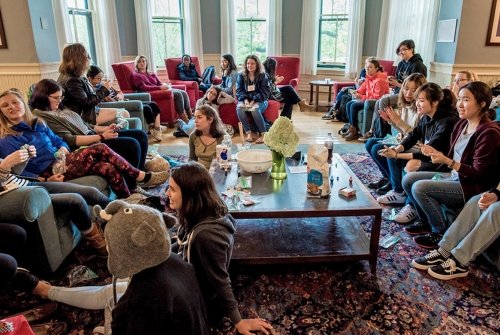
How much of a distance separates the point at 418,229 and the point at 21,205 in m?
2.37

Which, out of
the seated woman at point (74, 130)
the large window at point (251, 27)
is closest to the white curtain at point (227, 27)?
the large window at point (251, 27)

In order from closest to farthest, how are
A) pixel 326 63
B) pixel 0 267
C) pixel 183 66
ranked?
pixel 0 267 → pixel 183 66 → pixel 326 63

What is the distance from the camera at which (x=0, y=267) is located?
163 cm

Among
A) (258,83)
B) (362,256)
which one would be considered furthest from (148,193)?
(258,83)

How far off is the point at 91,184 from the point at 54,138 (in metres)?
0.45

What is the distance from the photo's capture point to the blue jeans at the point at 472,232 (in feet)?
6.32

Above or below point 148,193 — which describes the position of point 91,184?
above

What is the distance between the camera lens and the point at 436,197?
2.24 m

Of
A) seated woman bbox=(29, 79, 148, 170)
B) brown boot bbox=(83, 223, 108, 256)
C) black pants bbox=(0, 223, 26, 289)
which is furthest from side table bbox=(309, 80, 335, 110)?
black pants bbox=(0, 223, 26, 289)

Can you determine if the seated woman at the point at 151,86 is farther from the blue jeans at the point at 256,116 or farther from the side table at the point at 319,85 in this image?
the side table at the point at 319,85

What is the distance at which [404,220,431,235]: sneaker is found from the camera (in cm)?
252

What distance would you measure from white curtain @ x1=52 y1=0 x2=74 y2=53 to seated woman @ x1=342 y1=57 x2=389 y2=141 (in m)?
4.03

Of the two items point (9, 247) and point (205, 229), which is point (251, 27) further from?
point (205, 229)

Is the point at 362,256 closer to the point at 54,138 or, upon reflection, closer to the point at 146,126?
the point at 54,138
